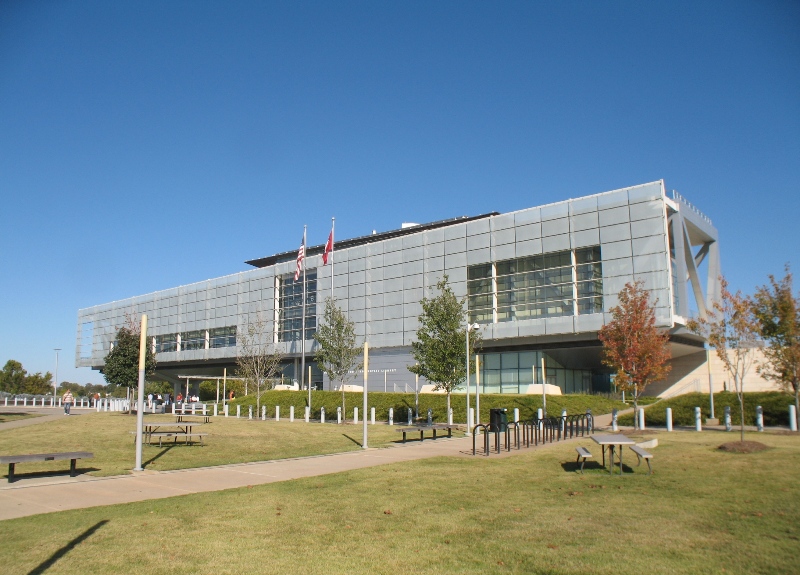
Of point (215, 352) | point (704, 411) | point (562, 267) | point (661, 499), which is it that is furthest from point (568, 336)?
point (215, 352)

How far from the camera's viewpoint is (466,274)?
52.9 meters

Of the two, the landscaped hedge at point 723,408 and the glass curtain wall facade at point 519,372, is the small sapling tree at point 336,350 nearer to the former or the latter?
the glass curtain wall facade at point 519,372

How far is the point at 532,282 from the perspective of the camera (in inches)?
1950

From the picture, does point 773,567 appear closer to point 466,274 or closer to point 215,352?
point 466,274

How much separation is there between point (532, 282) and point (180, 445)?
3448 cm

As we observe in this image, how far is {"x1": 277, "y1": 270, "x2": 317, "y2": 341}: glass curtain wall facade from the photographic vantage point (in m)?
67.9

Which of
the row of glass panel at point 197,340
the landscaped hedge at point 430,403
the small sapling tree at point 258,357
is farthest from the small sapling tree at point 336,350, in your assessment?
the row of glass panel at point 197,340

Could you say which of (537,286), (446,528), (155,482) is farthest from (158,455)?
(537,286)

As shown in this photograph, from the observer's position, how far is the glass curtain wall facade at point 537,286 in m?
46.4

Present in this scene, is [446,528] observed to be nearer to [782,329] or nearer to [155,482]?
[155,482]

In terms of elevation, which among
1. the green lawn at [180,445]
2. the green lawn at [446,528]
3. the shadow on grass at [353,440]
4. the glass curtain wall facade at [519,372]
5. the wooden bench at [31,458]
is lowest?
the shadow on grass at [353,440]

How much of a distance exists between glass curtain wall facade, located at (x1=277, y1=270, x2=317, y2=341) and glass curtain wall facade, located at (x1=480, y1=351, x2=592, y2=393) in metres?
22.3

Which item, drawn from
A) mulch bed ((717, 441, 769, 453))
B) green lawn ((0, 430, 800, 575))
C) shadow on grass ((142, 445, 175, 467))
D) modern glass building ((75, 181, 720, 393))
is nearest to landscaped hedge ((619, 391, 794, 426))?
modern glass building ((75, 181, 720, 393))

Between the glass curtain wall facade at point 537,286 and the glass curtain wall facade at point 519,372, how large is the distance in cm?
308
